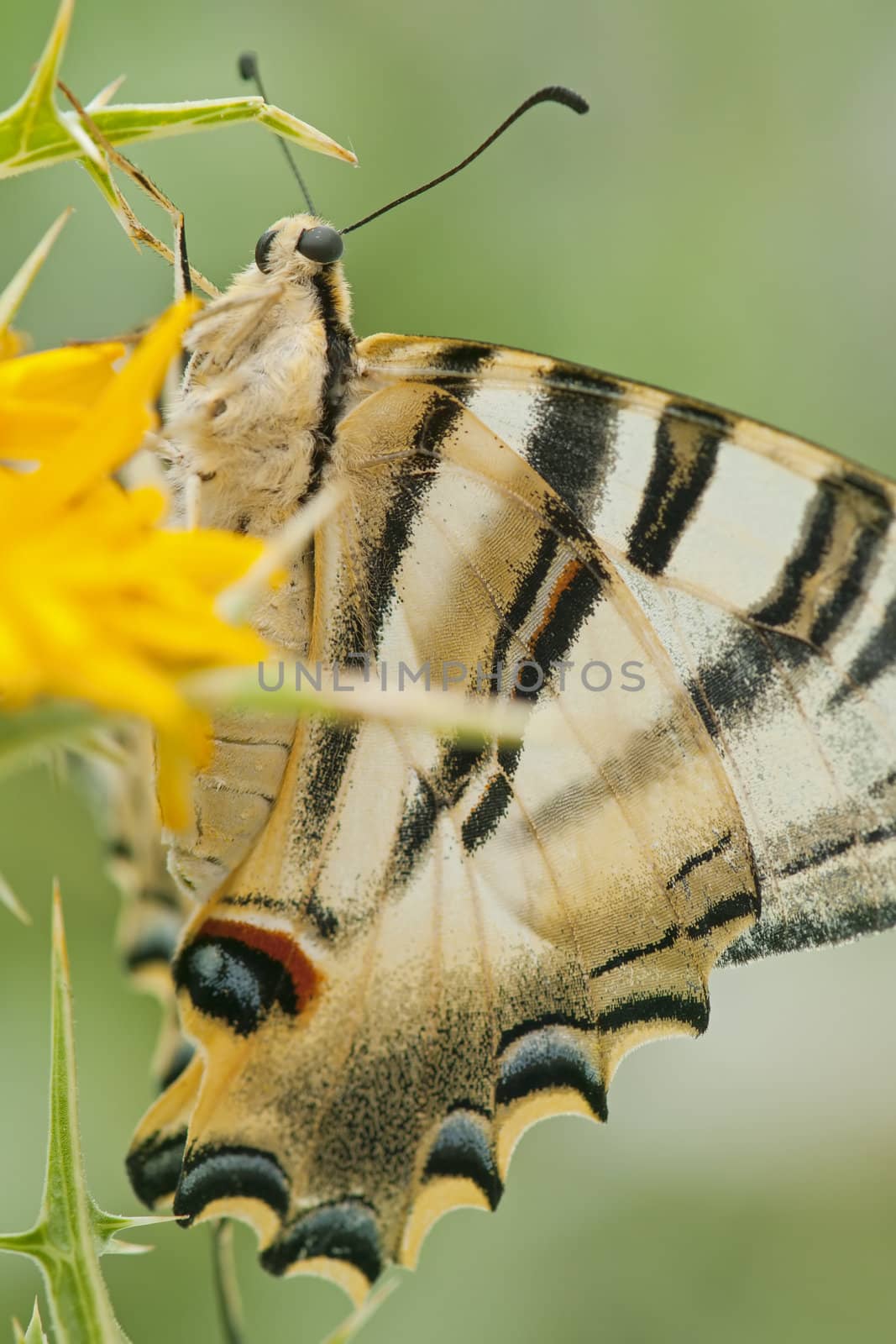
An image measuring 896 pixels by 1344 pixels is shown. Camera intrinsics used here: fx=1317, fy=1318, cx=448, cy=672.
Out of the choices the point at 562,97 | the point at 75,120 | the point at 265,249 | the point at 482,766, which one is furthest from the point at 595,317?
the point at 75,120

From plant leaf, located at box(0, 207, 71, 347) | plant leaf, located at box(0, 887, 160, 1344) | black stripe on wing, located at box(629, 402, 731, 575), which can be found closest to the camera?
plant leaf, located at box(0, 207, 71, 347)

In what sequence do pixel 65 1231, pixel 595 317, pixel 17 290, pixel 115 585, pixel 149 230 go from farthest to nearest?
pixel 595 317
pixel 149 230
pixel 65 1231
pixel 17 290
pixel 115 585

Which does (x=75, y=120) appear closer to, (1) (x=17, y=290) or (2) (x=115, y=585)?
(1) (x=17, y=290)

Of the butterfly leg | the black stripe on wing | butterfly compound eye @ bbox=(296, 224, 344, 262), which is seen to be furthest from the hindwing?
the butterfly leg

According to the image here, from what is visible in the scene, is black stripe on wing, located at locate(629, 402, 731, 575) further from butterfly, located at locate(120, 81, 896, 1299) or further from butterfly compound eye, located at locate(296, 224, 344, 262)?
butterfly compound eye, located at locate(296, 224, 344, 262)

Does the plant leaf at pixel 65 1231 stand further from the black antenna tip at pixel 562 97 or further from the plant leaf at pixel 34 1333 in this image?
the black antenna tip at pixel 562 97

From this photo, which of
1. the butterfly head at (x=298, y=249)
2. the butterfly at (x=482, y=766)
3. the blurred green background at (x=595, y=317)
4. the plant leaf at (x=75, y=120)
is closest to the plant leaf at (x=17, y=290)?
the plant leaf at (x=75, y=120)

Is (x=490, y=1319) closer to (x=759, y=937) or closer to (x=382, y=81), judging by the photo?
(x=759, y=937)
